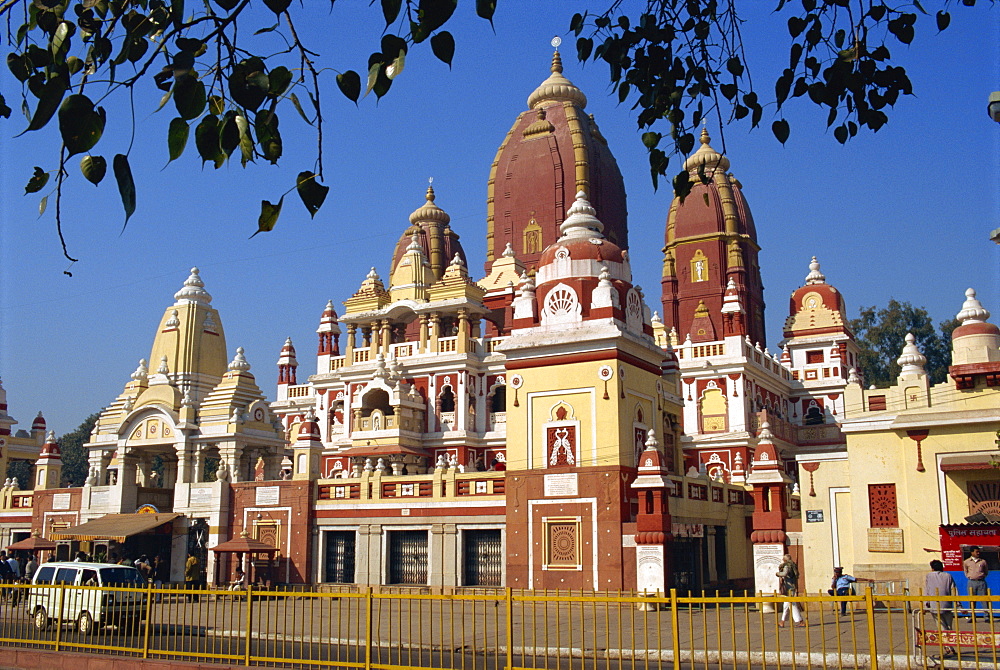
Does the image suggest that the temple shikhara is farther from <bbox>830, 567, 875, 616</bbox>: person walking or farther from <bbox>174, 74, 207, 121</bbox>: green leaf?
<bbox>174, 74, 207, 121</bbox>: green leaf

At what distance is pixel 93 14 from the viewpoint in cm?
576

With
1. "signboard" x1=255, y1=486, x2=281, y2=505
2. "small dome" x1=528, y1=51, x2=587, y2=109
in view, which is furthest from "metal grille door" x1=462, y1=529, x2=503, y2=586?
"small dome" x1=528, y1=51, x2=587, y2=109

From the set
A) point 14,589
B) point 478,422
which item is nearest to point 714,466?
point 478,422

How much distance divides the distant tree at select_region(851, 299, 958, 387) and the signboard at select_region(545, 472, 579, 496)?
42313 millimetres

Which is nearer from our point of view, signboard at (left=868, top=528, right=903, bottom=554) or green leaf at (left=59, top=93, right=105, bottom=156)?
green leaf at (left=59, top=93, right=105, bottom=156)

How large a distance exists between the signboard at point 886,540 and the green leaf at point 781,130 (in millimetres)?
16125

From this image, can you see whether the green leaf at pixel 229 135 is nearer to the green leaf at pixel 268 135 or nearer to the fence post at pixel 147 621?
the green leaf at pixel 268 135

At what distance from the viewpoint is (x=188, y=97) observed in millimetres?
4836

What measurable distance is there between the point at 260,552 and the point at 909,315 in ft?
161

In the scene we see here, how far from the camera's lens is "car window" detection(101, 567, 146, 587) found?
18.5 metres

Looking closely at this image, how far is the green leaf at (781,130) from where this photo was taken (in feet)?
23.9

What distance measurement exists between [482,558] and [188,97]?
69.1 feet

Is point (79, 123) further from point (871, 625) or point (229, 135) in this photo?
point (871, 625)

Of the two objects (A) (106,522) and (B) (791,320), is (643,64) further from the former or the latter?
(B) (791,320)
